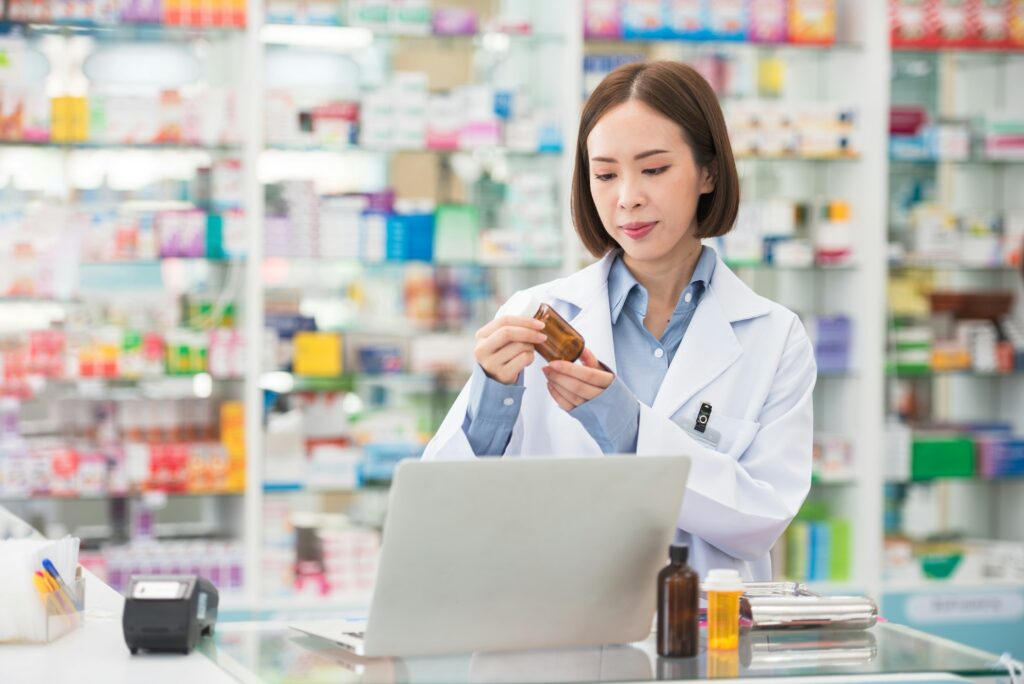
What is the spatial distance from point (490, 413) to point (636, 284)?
447 mm

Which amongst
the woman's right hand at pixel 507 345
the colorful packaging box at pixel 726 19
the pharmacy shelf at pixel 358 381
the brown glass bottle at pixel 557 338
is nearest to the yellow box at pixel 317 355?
the pharmacy shelf at pixel 358 381

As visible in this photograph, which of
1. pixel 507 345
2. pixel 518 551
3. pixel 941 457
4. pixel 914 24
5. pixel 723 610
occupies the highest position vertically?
pixel 914 24

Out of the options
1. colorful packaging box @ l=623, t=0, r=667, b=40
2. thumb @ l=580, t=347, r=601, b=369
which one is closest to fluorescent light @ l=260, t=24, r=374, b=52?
colorful packaging box @ l=623, t=0, r=667, b=40

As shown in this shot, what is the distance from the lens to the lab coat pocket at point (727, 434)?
90.2 inches

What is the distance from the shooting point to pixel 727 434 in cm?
231

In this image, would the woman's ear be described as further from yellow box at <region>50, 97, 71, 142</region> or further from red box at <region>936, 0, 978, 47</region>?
red box at <region>936, 0, 978, 47</region>

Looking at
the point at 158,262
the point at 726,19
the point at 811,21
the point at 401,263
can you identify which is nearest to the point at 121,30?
the point at 158,262

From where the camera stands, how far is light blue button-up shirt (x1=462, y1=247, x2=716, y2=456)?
214cm

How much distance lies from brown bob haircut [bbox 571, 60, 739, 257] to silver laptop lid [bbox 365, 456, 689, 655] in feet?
2.92

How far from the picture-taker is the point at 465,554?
1577mm

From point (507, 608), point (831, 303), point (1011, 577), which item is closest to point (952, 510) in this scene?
point (1011, 577)

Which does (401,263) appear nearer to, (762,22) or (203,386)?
(203,386)

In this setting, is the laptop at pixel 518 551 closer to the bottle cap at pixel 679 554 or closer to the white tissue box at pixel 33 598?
the bottle cap at pixel 679 554

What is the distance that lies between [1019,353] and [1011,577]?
960 millimetres
